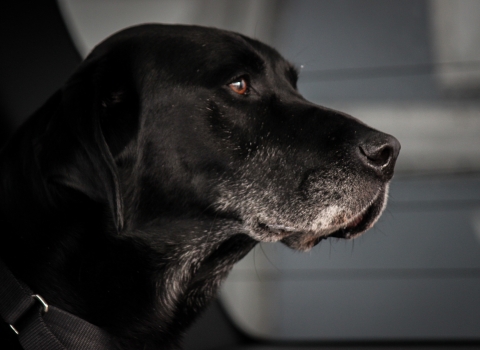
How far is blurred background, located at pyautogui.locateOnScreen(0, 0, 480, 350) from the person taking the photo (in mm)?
2463

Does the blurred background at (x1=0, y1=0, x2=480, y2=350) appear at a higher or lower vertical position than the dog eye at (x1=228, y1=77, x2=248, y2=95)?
lower

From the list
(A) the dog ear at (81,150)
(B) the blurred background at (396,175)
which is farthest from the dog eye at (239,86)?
(B) the blurred background at (396,175)

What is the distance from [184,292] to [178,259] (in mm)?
80

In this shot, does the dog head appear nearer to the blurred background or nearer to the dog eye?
the dog eye

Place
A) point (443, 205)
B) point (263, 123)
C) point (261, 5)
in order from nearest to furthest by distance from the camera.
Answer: point (263, 123) → point (443, 205) → point (261, 5)

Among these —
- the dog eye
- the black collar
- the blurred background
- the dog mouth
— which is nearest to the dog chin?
the dog mouth

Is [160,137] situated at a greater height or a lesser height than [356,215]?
greater

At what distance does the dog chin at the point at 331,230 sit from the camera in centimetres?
121

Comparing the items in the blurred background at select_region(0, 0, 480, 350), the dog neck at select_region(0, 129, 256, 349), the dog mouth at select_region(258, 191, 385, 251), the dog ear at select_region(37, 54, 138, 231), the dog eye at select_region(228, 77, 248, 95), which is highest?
the dog ear at select_region(37, 54, 138, 231)

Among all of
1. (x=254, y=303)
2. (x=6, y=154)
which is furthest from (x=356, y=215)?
(x=254, y=303)

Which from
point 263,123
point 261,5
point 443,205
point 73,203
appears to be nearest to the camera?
point 73,203

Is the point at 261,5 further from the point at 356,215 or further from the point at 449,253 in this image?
the point at 356,215

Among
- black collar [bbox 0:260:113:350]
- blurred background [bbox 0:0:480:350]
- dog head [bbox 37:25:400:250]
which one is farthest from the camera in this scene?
blurred background [bbox 0:0:480:350]

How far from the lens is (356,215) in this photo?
119 centimetres
